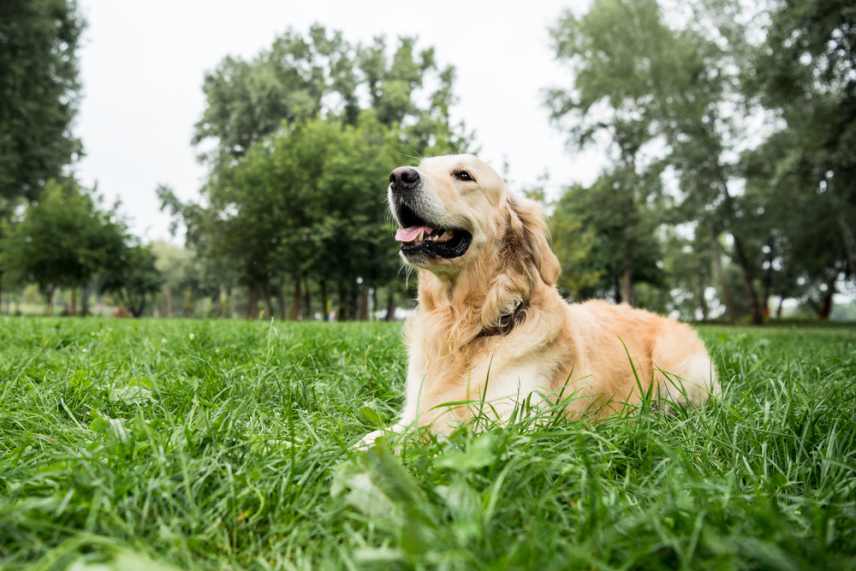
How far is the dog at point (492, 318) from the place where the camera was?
8.58 ft

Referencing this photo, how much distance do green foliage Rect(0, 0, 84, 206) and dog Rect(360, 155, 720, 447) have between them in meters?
23.5

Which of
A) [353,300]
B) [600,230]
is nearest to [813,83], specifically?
[600,230]

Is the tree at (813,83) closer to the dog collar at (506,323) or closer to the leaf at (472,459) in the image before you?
the dog collar at (506,323)

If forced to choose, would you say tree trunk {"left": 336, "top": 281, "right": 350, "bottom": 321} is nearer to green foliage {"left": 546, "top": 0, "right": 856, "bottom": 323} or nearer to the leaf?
green foliage {"left": 546, "top": 0, "right": 856, "bottom": 323}

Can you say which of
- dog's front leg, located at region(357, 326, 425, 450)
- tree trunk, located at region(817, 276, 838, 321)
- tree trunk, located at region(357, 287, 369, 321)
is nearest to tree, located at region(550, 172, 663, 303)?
tree trunk, located at region(357, 287, 369, 321)

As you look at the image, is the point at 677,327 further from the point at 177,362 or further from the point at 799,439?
the point at 177,362

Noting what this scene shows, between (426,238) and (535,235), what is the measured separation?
678 millimetres

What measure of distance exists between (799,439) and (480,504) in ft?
4.67

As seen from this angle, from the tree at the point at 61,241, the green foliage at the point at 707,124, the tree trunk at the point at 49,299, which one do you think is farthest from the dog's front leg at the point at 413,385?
the tree trunk at the point at 49,299

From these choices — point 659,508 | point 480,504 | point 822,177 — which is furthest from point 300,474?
point 822,177

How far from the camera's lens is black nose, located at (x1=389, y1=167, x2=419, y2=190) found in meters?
3.02

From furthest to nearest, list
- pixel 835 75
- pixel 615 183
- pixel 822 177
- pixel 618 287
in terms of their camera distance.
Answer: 1. pixel 618 287
2. pixel 615 183
3. pixel 822 177
4. pixel 835 75

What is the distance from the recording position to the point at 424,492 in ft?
4.47

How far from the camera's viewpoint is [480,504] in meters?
1.25
